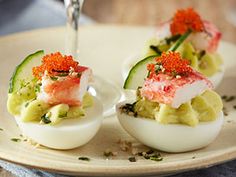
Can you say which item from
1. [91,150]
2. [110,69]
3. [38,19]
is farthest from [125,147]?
[38,19]

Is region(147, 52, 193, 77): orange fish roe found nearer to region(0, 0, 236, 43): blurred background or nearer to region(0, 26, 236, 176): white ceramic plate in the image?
region(0, 26, 236, 176): white ceramic plate

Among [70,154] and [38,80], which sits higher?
[38,80]

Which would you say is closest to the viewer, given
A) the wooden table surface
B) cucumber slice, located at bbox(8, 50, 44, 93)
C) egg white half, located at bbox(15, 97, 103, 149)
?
egg white half, located at bbox(15, 97, 103, 149)

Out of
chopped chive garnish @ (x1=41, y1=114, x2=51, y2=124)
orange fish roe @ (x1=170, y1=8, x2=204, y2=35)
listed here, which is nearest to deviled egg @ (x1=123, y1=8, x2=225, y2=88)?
orange fish roe @ (x1=170, y1=8, x2=204, y2=35)

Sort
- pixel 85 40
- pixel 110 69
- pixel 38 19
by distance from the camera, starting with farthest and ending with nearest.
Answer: pixel 38 19, pixel 85 40, pixel 110 69

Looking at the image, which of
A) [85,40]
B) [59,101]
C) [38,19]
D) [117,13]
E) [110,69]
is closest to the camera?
[59,101]

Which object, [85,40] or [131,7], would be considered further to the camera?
[131,7]

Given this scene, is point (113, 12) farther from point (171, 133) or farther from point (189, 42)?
point (171, 133)

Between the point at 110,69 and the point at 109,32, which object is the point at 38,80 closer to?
the point at 110,69
